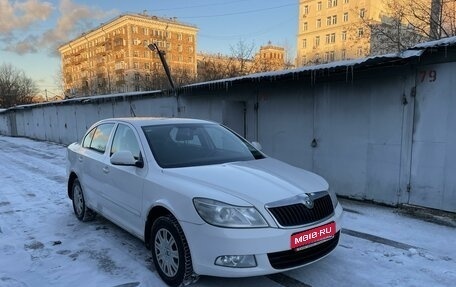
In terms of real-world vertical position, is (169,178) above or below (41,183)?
above

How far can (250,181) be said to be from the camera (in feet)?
11.3

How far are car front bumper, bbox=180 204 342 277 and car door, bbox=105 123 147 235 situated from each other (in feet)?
3.37

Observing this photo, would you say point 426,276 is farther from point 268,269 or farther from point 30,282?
point 30,282

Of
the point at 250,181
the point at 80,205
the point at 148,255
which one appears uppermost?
the point at 250,181

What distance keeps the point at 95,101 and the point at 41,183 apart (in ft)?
31.6

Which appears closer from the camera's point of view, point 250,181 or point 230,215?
point 230,215

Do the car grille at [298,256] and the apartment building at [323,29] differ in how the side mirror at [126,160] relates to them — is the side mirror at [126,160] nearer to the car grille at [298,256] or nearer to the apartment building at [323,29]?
the car grille at [298,256]

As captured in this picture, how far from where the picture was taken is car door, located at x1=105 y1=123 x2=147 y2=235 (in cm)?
398

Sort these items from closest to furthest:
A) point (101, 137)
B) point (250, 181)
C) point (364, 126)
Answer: point (250, 181), point (101, 137), point (364, 126)

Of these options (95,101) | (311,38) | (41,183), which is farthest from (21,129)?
(311,38)

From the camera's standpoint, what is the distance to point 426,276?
3.68 metres

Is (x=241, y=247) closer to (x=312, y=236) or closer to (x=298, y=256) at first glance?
(x=298, y=256)

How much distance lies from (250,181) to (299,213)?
21.5 inches

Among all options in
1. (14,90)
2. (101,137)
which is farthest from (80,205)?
(14,90)
